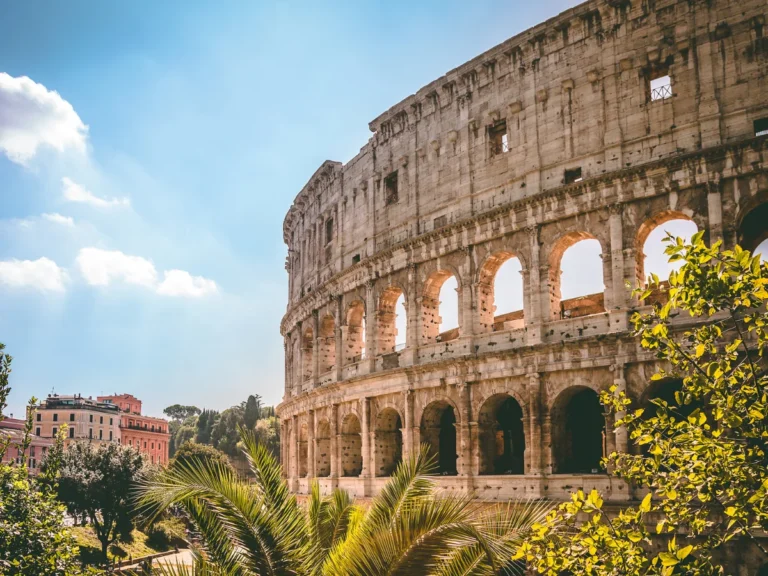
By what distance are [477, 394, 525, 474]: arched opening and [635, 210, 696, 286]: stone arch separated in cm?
524

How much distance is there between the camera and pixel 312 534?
1140 centimetres

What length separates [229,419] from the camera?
266 ft

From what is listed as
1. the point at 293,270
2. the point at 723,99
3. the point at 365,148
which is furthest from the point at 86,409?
the point at 723,99

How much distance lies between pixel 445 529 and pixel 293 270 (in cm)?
2923

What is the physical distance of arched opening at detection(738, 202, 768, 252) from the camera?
20.4 meters

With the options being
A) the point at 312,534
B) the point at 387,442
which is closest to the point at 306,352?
the point at 387,442

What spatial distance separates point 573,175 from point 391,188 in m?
7.76

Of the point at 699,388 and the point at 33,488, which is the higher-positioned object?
the point at 699,388

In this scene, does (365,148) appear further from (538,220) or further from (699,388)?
(699,388)

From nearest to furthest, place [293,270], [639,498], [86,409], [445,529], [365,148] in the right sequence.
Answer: [445,529] < [639,498] < [365,148] < [293,270] < [86,409]

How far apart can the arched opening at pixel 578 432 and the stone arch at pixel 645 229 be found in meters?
3.50

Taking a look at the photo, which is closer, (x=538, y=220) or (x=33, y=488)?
(x=33, y=488)

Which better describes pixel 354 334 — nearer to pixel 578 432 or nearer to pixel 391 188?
pixel 391 188

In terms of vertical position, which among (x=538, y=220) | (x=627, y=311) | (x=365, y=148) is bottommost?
(x=627, y=311)
